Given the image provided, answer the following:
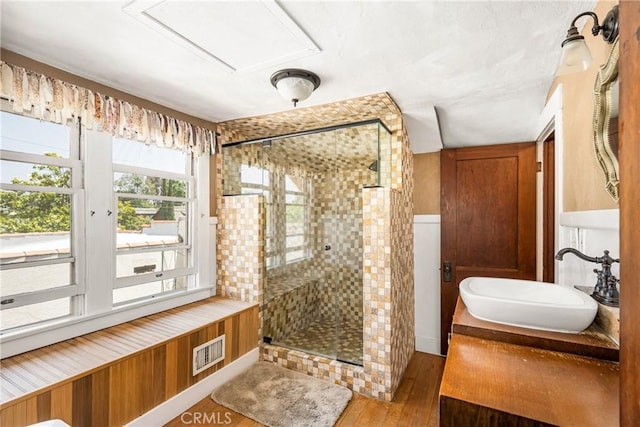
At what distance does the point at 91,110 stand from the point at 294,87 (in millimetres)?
1309

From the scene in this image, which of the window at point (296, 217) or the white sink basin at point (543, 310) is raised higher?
the window at point (296, 217)

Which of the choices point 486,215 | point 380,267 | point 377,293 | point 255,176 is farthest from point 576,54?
point 255,176

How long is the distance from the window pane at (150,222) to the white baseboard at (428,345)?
2479 millimetres

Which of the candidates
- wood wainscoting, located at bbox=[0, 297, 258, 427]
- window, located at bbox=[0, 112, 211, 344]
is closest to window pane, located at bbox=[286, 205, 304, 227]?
window, located at bbox=[0, 112, 211, 344]

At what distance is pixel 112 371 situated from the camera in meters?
1.64

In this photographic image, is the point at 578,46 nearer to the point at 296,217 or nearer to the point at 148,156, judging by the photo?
the point at 296,217

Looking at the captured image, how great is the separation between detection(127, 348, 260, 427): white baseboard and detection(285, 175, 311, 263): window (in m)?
0.99

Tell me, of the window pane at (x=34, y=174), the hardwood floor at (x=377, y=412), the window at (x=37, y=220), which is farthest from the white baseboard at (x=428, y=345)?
the window pane at (x=34, y=174)

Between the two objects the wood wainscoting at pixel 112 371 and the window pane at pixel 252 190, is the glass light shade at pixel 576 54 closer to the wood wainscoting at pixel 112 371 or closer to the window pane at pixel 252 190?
the window pane at pixel 252 190

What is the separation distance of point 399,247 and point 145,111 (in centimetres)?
220

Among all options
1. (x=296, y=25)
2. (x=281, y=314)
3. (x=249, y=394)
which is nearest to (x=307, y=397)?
(x=249, y=394)

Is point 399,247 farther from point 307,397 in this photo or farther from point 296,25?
point 296,25

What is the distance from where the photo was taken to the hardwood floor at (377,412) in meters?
1.99

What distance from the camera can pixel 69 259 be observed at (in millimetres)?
1925
